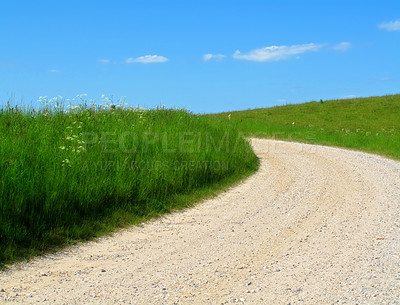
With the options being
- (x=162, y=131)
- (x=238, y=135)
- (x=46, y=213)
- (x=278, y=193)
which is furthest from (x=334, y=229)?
(x=238, y=135)

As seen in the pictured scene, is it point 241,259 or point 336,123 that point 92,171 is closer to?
point 241,259

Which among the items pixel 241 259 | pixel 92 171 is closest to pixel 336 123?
pixel 92 171

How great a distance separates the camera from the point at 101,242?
23.2ft

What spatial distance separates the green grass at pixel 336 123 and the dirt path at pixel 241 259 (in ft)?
40.4

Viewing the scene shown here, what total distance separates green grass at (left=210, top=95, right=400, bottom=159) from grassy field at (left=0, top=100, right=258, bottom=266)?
33.9 ft

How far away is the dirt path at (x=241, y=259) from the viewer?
504cm

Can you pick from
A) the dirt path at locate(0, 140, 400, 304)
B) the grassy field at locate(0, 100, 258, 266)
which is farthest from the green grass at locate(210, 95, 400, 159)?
the dirt path at locate(0, 140, 400, 304)

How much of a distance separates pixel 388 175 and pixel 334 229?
749cm

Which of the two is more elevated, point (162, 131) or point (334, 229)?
point (162, 131)

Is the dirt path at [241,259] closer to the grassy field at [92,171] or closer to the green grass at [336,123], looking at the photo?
the grassy field at [92,171]

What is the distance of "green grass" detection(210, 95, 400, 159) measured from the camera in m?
24.4

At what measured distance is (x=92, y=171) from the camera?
877cm

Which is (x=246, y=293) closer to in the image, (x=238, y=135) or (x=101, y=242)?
(x=101, y=242)

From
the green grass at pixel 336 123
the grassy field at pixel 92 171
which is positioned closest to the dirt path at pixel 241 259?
the grassy field at pixel 92 171
